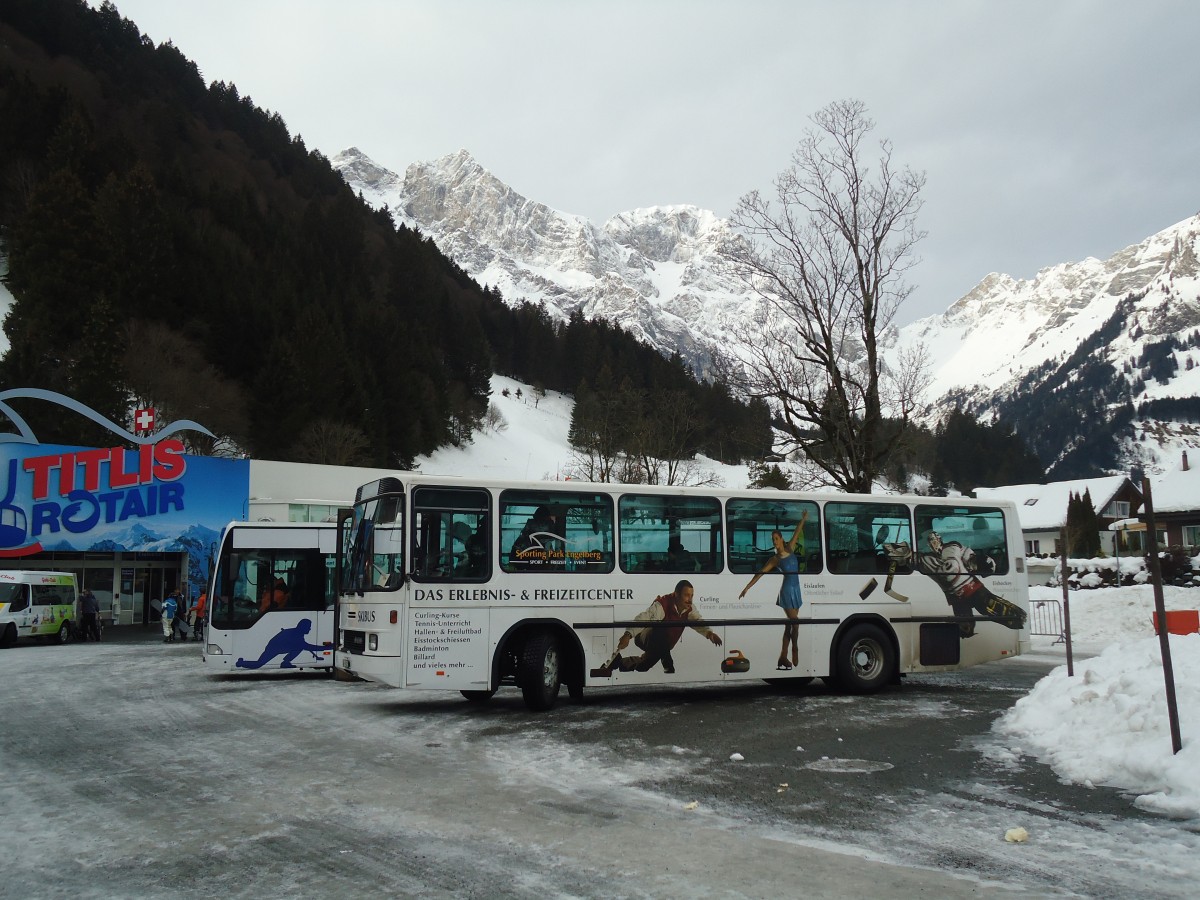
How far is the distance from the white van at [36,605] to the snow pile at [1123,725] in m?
25.9

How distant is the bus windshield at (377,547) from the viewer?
37.1ft

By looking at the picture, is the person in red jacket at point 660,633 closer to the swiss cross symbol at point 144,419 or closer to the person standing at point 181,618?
the person standing at point 181,618

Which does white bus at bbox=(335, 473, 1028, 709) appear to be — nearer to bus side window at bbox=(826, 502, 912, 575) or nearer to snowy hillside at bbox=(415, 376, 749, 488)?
bus side window at bbox=(826, 502, 912, 575)

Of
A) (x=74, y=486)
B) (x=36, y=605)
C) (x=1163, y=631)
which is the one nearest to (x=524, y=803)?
(x=1163, y=631)

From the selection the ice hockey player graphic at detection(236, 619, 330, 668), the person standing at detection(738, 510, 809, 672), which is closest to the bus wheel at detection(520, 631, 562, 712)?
the person standing at detection(738, 510, 809, 672)

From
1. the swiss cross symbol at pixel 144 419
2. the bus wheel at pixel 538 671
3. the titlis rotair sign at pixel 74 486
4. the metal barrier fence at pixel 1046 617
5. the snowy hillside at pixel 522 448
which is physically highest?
the snowy hillside at pixel 522 448

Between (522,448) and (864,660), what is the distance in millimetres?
72030

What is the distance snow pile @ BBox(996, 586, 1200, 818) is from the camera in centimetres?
682

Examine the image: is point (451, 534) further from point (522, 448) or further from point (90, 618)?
point (522, 448)

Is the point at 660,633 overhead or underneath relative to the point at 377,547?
underneath

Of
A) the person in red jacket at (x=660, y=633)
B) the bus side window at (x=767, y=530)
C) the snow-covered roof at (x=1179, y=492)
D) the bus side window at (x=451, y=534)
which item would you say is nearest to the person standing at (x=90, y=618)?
the bus side window at (x=451, y=534)

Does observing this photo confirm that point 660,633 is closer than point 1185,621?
Yes

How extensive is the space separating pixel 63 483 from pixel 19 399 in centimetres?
1137

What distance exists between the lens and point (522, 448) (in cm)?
8488
